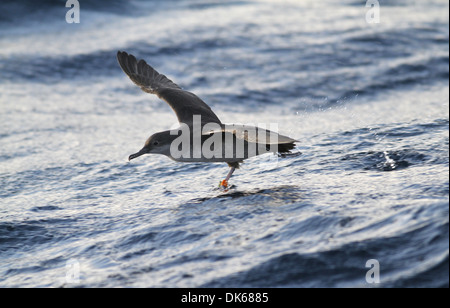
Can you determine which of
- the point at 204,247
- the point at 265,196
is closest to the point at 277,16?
the point at 265,196

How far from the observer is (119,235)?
6.21m

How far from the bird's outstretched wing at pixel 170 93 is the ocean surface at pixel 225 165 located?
0.93 m

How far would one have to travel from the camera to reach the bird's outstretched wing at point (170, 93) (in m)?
8.38

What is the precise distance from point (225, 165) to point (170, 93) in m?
1.45

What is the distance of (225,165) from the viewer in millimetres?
9094

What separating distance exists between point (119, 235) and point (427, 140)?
15.4 ft
